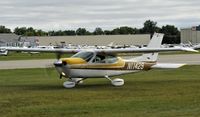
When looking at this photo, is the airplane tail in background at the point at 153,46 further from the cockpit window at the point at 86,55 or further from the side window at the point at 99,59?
the cockpit window at the point at 86,55

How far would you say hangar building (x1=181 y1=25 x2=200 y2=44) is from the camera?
164 m

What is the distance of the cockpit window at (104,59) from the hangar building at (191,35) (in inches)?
5648

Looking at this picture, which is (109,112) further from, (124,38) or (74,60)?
(124,38)

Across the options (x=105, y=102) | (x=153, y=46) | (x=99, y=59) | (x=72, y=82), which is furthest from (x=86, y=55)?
(x=105, y=102)

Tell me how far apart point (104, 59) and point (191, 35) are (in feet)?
485

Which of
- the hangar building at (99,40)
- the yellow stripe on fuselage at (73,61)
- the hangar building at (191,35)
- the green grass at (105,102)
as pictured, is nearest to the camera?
the green grass at (105,102)

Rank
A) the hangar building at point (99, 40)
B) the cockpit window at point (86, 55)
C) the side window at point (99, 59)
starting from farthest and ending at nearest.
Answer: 1. the hangar building at point (99, 40)
2. the side window at point (99, 59)
3. the cockpit window at point (86, 55)

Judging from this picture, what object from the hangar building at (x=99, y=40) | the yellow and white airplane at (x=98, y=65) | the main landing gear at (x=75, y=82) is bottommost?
the hangar building at (x=99, y=40)

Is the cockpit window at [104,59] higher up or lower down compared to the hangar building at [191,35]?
higher up

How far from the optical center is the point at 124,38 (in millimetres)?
152625

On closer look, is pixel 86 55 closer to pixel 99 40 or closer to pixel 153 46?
pixel 153 46

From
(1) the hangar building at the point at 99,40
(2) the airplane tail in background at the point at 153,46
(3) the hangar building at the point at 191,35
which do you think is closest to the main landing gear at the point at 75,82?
(2) the airplane tail in background at the point at 153,46

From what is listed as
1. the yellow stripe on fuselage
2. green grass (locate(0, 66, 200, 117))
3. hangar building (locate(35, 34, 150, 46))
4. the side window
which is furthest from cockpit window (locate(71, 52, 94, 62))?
hangar building (locate(35, 34, 150, 46))

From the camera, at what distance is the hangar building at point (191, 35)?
539 feet
